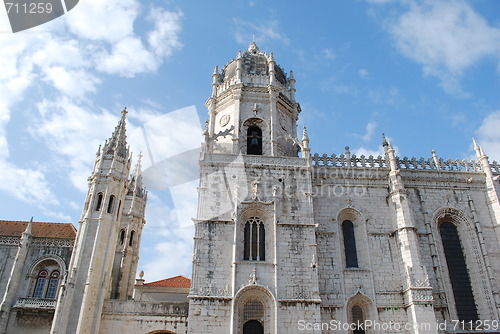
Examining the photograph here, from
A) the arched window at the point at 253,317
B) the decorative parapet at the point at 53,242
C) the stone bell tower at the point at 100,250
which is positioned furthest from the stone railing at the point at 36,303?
the arched window at the point at 253,317

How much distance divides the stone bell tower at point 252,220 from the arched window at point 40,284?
465 inches

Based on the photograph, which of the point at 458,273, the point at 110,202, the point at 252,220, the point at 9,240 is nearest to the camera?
the point at 252,220

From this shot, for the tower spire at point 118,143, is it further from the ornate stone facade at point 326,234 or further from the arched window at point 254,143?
the arched window at point 254,143

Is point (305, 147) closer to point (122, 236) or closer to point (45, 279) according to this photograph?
point (122, 236)

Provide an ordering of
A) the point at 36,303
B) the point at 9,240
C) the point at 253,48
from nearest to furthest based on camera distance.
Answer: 1. the point at 36,303
2. the point at 9,240
3. the point at 253,48

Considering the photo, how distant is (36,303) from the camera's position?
81.6 ft

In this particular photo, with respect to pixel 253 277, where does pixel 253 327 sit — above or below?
below

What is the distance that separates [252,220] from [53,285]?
13948 mm

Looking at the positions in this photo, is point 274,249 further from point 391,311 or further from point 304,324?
point 391,311

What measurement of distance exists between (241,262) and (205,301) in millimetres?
2642

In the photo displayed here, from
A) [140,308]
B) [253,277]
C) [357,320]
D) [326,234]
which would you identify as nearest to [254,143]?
[326,234]

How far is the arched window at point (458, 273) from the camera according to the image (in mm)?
22416

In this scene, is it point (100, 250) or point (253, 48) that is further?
point (253, 48)

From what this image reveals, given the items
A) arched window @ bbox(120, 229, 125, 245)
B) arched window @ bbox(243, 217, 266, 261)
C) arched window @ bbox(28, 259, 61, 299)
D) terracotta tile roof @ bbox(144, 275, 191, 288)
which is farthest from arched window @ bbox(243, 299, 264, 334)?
arched window @ bbox(28, 259, 61, 299)
